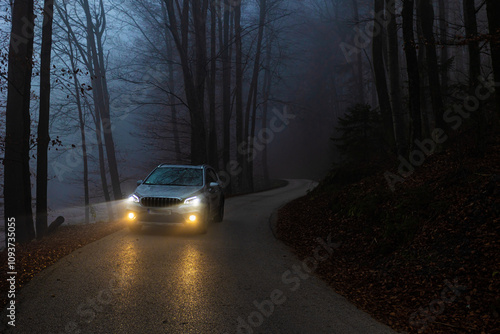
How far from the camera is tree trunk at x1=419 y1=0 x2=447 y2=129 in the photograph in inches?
491

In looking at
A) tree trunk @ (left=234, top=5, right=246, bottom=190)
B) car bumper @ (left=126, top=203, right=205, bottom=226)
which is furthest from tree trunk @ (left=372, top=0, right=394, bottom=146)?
tree trunk @ (left=234, top=5, right=246, bottom=190)

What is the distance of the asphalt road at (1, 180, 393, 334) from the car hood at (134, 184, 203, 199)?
4.01 ft

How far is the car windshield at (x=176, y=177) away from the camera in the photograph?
10609 millimetres

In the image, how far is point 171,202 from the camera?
9586mm

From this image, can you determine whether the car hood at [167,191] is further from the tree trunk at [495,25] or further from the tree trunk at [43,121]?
the tree trunk at [495,25]

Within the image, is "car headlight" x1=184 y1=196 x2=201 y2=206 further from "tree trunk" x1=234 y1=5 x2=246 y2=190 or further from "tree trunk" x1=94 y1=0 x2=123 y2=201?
"tree trunk" x1=234 y1=5 x2=246 y2=190

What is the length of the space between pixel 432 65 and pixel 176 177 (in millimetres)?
9639

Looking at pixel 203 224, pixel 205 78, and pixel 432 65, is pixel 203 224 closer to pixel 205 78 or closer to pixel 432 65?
pixel 432 65

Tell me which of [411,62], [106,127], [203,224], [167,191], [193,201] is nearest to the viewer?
[193,201]

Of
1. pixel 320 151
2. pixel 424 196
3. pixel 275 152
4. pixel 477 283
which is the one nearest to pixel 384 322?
pixel 477 283

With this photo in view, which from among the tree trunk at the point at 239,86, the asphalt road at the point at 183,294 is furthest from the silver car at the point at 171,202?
the tree trunk at the point at 239,86

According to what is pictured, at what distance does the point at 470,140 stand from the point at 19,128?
12.4m

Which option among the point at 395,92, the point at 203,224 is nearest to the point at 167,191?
the point at 203,224

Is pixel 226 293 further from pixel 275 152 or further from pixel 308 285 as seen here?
pixel 275 152
